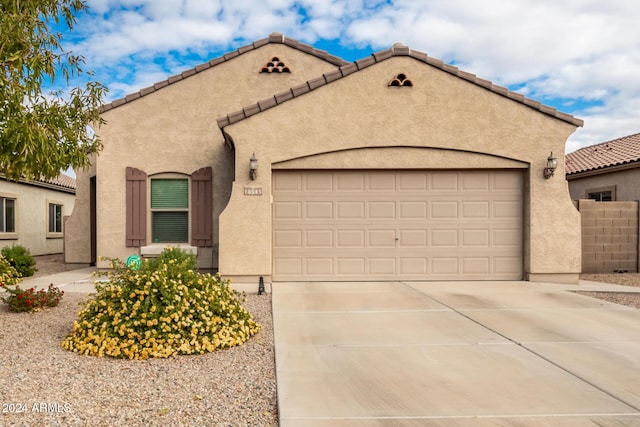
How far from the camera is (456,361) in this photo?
4766 mm

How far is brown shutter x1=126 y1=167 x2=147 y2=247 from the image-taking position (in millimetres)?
11227

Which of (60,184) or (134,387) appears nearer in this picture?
(134,387)

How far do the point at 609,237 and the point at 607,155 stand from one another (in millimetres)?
5569

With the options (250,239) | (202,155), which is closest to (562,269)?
(250,239)

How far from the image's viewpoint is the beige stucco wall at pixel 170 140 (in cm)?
1139

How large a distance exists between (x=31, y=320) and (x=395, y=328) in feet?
17.0

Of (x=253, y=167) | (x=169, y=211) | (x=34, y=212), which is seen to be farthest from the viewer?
(x=34, y=212)

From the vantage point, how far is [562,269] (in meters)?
9.97

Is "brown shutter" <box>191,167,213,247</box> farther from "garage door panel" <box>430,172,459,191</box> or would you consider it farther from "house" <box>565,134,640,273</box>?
"house" <box>565,134,640,273</box>

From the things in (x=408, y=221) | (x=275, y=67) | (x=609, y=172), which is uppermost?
(x=275, y=67)

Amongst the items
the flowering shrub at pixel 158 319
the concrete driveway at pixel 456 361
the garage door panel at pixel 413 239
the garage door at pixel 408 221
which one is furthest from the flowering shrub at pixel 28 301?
the garage door panel at pixel 413 239

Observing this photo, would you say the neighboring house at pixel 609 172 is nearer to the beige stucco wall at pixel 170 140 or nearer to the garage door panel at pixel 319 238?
the garage door panel at pixel 319 238

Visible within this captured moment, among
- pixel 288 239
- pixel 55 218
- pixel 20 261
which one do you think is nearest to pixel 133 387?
pixel 288 239

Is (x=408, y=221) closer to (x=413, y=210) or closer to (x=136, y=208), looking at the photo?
(x=413, y=210)
